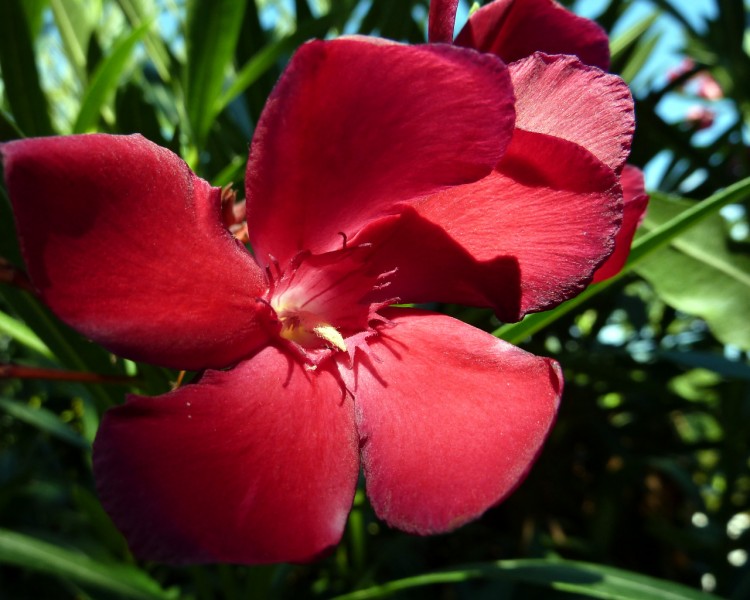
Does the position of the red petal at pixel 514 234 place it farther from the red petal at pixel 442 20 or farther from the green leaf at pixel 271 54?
the green leaf at pixel 271 54

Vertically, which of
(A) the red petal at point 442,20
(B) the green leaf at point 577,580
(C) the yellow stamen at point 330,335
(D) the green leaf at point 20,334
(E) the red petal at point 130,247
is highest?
(A) the red petal at point 442,20

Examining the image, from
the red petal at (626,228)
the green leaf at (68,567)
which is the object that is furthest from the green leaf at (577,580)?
the red petal at (626,228)

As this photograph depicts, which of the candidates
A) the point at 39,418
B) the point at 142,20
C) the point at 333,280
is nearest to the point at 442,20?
the point at 333,280

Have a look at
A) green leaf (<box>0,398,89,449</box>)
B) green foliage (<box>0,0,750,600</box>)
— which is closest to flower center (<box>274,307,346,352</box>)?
green foliage (<box>0,0,750,600</box>)

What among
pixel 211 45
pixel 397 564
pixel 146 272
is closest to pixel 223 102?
pixel 211 45

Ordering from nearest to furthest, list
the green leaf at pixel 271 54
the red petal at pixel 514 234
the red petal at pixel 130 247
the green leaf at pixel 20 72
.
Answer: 1. the red petal at pixel 130 247
2. the red petal at pixel 514 234
3. the green leaf at pixel 20 72
4. the green leaf at pixel 271 54

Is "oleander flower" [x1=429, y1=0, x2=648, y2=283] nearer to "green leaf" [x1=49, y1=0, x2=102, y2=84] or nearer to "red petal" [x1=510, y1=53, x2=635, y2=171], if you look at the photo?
"red petal" [x1=510, y1=53, x2=635, y2=171]

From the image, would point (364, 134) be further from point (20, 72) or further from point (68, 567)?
point (68, 567)

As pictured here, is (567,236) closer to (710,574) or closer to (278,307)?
(278,307)
